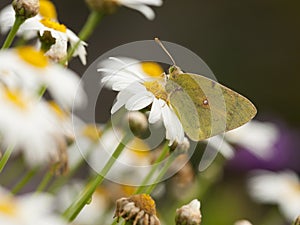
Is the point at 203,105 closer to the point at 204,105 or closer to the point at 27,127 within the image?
the point at 204,105

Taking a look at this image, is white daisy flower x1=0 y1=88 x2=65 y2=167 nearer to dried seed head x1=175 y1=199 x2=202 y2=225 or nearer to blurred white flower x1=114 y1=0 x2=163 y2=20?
dried seed head x1=175 y1=199 x2=202 y2=225

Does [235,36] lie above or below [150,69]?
below

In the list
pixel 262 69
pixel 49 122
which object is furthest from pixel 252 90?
pixel 49 122

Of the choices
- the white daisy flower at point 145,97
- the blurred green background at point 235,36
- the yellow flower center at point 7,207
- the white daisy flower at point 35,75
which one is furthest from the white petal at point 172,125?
the blurred green background at point 235,36

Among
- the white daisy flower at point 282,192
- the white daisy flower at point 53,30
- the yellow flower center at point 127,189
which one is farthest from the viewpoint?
the white daisy flower at point 282,192

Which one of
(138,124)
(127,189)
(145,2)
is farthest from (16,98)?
(127,189)

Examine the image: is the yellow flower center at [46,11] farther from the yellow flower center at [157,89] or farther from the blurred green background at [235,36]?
the blurred green background at [235,36]

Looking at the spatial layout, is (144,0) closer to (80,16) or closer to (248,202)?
(248,202)
